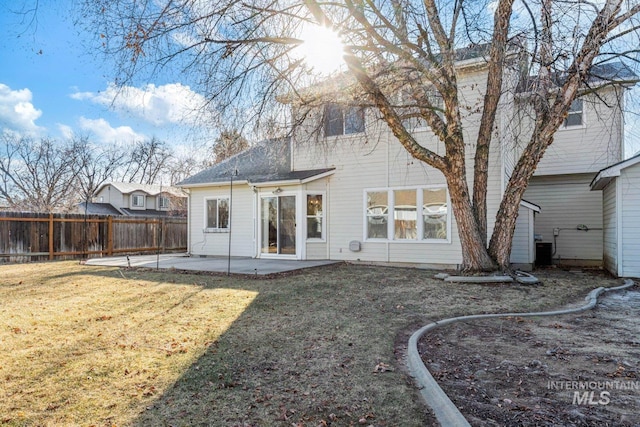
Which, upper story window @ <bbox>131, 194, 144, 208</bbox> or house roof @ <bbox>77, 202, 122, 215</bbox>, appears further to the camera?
upper story window @ <bbox>131, 194, 144, 208</bbox>

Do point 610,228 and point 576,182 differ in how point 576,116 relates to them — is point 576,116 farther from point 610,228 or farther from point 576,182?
point 610,228

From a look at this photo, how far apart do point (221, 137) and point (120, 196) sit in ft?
94.2

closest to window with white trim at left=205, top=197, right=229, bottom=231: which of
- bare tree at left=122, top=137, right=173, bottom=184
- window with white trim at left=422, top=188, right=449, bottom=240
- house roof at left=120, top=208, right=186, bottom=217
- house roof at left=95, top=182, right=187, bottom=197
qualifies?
window with white trim at left=422, top=188, right=449, bottom=240

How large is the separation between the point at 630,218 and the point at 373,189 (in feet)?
21.3

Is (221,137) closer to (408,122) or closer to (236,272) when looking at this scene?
(236,272)

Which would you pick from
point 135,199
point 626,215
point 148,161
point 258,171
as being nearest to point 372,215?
point 258,171

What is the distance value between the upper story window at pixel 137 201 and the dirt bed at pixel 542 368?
113 ft

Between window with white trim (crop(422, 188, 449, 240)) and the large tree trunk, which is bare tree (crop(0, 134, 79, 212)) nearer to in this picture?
window with white trim (crop(422, 188, 449, 240))

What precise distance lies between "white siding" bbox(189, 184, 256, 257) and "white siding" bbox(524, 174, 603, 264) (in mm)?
10209

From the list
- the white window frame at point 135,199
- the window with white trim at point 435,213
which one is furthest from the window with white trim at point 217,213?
the white window frame at point 135,199

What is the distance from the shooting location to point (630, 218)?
9.14 m

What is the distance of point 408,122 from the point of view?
1132 cm

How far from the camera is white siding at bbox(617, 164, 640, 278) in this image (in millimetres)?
9016

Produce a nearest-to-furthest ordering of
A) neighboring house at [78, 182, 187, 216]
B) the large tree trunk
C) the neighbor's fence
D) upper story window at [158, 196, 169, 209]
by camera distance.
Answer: the large tree trunk → the neighbor's fence → neighboring house at [78, 182, 187, 216] → upper story window at [158, 196, 169, 209]
